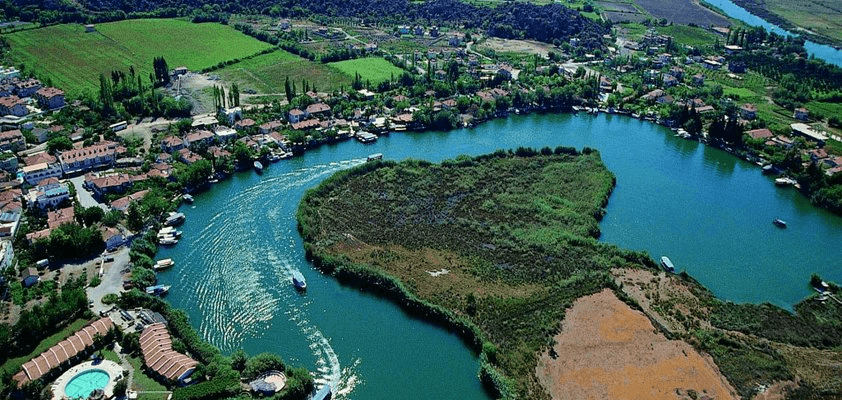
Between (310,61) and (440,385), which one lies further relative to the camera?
(310,61)

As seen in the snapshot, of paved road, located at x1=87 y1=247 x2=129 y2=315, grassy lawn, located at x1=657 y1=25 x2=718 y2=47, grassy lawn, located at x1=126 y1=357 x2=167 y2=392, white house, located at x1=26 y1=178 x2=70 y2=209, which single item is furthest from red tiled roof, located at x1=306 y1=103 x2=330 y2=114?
grassy lawn, located at x1=657 y1=25 x2=718 y2=47

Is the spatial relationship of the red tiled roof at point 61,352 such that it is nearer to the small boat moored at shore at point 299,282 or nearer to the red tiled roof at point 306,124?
the small boat moored at shore at point 299,282

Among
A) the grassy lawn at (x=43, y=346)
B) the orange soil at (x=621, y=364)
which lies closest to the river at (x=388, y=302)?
the orange soil at (x=621, y=364)

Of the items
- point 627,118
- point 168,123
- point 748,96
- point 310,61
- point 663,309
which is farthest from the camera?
point 310,61

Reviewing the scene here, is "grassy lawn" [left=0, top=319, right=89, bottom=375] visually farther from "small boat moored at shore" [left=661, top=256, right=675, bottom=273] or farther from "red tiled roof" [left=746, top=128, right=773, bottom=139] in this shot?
"red tiled roof" [left=746, top=128, right=773, bottom=139]

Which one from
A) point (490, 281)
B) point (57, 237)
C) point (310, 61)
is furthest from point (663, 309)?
point (310, 61)

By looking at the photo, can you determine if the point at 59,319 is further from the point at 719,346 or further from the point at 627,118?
the point at 627,118
